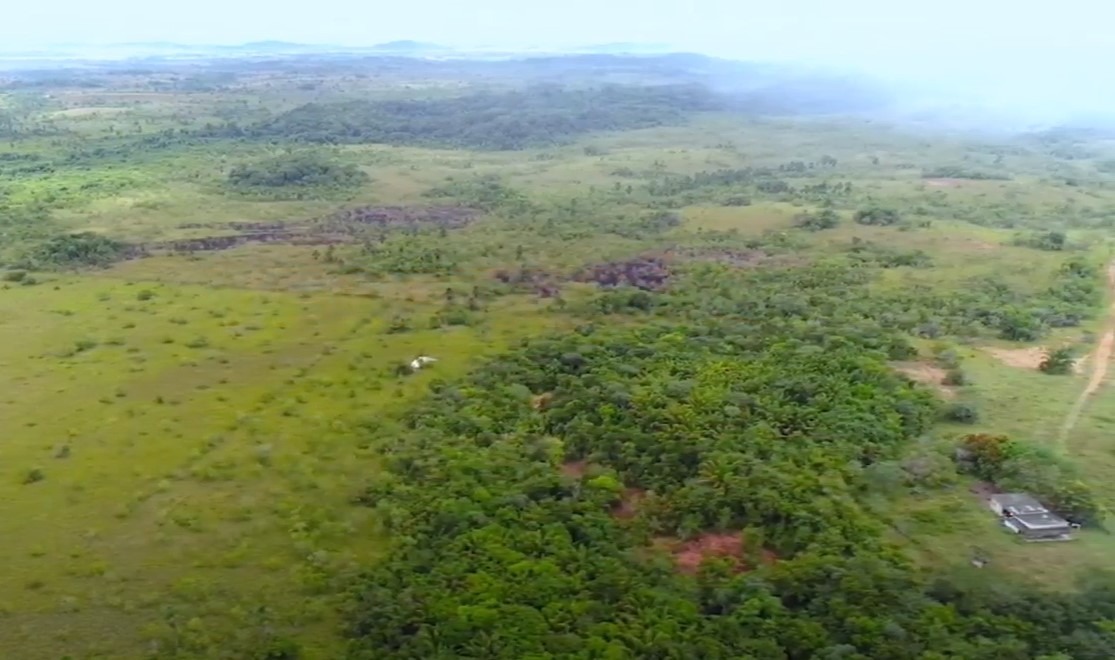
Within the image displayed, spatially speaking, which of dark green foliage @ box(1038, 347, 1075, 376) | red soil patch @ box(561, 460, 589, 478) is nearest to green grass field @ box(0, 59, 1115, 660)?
dark green foliage @ box(1038, 347, 1075, 376)

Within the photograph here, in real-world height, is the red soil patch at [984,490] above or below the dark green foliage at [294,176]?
below

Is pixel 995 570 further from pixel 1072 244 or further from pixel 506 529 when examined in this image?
pixel 1072 244

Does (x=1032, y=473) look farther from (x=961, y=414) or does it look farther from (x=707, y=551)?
(x=707, y=551)

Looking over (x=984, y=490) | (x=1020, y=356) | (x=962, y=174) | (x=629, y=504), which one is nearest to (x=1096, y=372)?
(x=1020, y=356)

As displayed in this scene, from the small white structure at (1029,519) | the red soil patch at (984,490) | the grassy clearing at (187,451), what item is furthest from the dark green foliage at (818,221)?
the small white structure at (1029,519)

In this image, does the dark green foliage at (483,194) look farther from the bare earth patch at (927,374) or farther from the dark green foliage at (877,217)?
the bare earth patch at (927,374)

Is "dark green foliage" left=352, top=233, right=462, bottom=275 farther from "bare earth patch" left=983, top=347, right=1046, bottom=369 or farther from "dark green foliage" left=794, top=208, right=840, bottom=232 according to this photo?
"bare earth patch" left=983, top=347, right=1046, bottom=369
